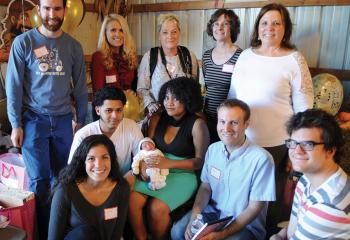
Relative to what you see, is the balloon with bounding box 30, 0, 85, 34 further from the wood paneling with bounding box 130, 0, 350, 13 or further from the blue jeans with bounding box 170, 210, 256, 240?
the blue jeans with bounding box 170, 210, 256, 240

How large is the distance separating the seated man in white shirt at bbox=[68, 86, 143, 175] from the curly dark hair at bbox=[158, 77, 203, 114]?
33 cm

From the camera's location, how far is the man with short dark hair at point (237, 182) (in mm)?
1744

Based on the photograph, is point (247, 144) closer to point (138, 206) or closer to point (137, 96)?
point (138, 206)

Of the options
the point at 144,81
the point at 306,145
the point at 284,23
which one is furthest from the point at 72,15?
the point at 306,145

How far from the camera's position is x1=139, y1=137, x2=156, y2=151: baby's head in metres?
2.09

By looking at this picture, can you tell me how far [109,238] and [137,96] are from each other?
1212 mm

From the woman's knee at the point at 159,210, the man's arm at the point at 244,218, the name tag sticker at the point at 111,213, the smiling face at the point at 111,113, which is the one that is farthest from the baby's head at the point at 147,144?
the man's arm at the point at 244,218

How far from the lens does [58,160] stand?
2332 millimetres

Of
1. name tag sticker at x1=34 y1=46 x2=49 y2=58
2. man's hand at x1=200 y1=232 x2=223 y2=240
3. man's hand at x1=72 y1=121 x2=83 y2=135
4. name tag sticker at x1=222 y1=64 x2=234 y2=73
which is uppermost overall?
name tag sticker at x1=34 y1=46 x2=49 y2=58

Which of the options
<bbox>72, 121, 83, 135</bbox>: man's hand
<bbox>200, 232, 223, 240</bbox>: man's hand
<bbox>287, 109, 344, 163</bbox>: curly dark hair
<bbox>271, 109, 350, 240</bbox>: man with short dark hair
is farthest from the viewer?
<bbox>72, 121, 83, 135</bbox>: man's hand

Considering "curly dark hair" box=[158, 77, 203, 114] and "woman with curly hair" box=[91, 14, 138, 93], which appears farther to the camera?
"woman with curly hair" box=[91, 14, 138, 93]

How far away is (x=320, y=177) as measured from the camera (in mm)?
1304

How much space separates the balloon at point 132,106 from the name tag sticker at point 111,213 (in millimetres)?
1013

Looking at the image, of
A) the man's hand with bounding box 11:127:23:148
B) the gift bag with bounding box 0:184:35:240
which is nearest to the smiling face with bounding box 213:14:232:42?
the man's hand with bounding box 11:127:23:148
